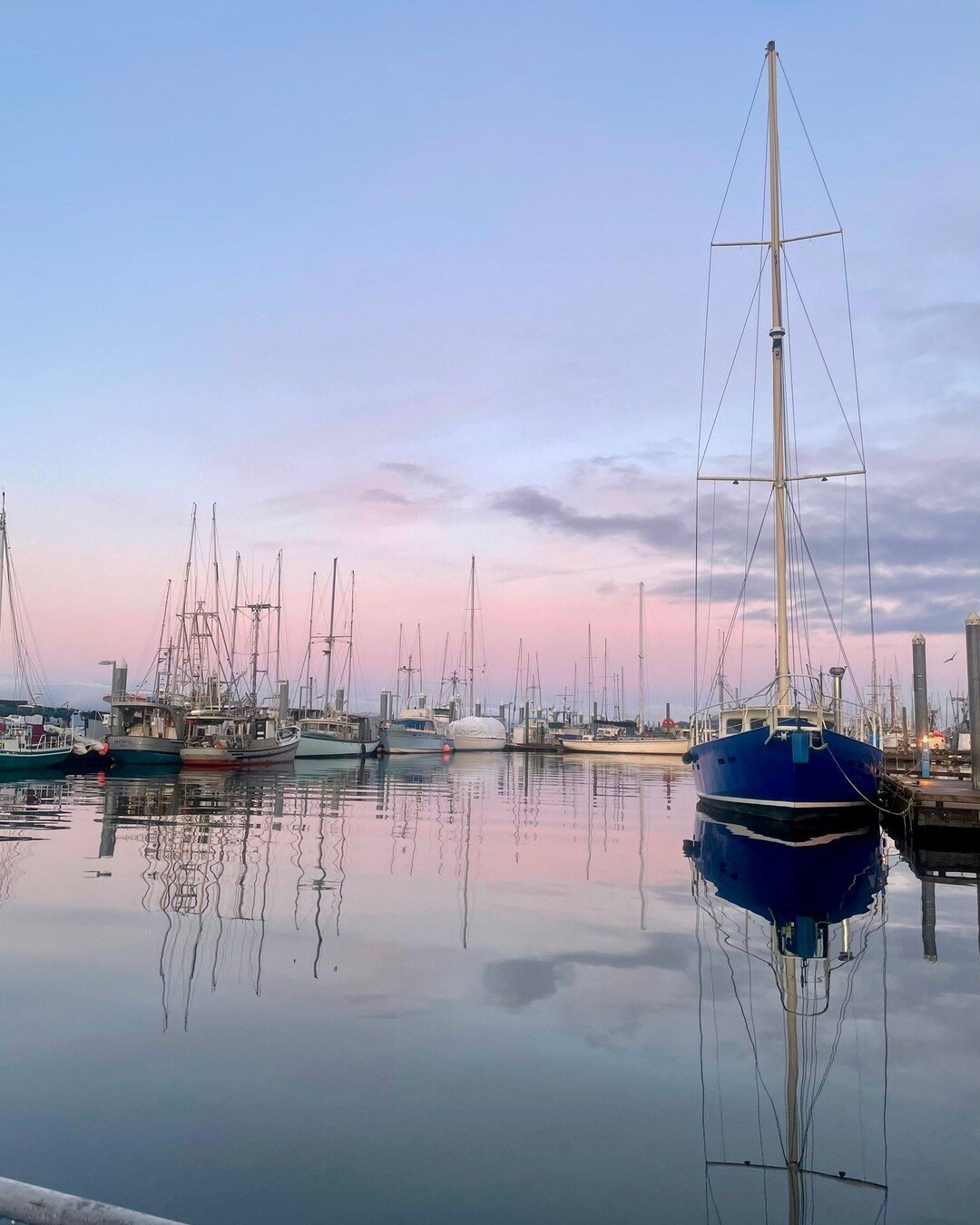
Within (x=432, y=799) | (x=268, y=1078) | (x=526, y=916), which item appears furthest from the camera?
(x=432, y=799)

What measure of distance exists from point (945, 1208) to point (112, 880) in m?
13.6

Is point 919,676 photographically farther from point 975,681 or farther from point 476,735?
point 476,735

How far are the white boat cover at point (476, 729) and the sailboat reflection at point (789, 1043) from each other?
97.0 meters

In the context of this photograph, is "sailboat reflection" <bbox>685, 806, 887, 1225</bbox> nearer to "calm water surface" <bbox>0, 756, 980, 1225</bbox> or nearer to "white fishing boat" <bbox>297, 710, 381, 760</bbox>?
"calm water surface" <bbox>0, 756, 980, 1225</bbox>

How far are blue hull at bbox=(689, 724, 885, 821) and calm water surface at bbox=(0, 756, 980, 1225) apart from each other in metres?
7.45

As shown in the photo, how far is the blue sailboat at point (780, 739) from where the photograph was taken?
25312 mm

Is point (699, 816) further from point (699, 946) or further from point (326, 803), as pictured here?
point (699, 946)

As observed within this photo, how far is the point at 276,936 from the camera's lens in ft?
38.1

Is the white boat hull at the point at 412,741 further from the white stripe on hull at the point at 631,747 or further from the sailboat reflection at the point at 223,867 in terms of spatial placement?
the sailboat reflection at the point at 223,867

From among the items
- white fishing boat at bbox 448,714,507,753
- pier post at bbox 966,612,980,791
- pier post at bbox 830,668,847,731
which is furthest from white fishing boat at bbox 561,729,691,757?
pier post at bbox 966,612,980,791

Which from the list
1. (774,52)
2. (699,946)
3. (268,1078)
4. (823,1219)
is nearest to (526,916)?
(699,946)

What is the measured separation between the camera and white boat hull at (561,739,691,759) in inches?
4200

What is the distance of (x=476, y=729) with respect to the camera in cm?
11631

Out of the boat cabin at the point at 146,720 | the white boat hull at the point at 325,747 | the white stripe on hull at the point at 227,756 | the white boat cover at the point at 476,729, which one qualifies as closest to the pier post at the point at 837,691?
the white stripe on hull at the point at 227,756
